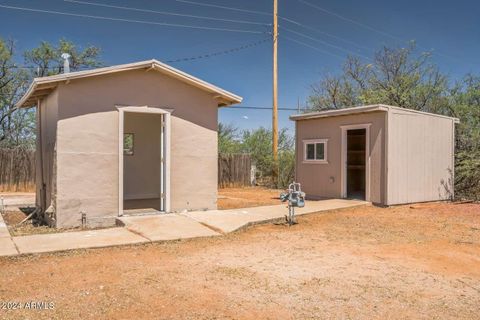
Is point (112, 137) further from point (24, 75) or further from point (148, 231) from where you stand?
point (24, 75)

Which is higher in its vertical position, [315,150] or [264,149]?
[264,149]

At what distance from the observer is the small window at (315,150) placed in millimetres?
12220

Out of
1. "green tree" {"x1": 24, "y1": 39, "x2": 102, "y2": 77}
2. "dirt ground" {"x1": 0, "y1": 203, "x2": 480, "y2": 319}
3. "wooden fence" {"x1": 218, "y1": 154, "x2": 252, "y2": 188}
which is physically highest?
"green tree" {"x1": 24, "y1": 39, "x2": 102, "y2": 77}

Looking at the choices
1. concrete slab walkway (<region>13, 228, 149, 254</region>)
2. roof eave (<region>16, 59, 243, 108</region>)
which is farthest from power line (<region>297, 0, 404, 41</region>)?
concrete slab walkway (<region>13, 228, 149, 254</region>)

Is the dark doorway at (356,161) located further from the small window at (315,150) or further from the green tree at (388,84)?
the green tree at (388,84)

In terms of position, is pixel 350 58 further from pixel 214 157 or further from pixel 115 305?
pixel 115 305

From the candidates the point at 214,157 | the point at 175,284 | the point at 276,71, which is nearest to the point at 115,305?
the point at 175,284

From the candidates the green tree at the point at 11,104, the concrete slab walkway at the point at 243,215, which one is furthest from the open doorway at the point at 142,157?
the green tree at the point at 11,104

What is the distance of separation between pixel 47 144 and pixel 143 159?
3363 millimetres

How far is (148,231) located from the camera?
6.75 m

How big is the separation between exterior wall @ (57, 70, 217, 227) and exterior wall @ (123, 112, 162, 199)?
3.05 meters

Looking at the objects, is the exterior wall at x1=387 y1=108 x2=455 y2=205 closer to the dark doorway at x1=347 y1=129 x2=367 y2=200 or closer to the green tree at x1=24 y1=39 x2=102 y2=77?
the dark doorway at x1=347 y1=129 x2=367 y2=200

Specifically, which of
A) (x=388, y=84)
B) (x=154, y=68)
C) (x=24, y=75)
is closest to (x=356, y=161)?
(x=388, y=84)

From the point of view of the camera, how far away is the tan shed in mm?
10609
